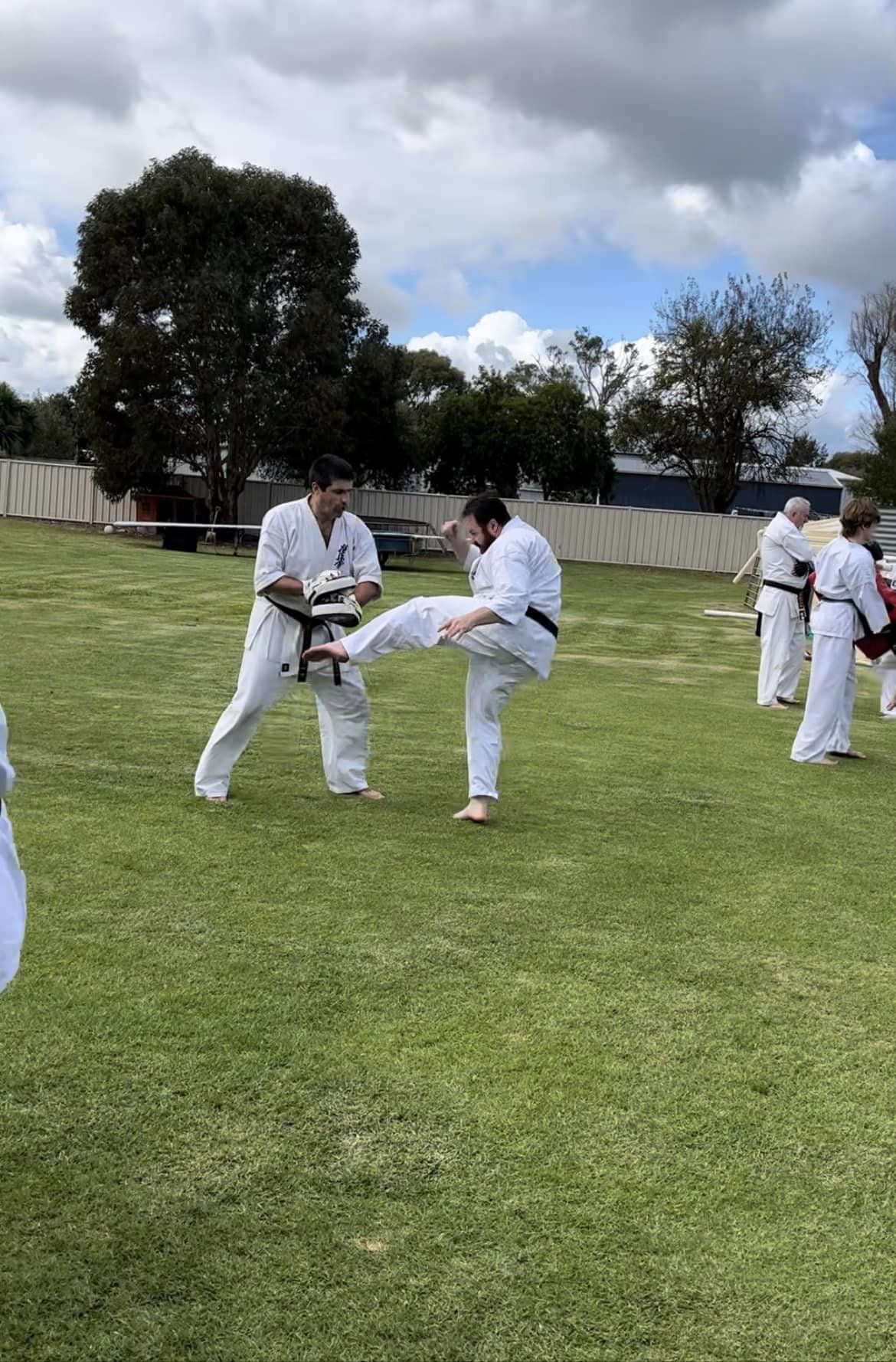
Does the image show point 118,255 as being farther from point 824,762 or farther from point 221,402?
point 824,762

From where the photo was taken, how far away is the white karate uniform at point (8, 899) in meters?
2.17

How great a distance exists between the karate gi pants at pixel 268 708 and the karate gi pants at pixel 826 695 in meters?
3.85

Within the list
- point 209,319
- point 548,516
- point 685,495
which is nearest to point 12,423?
point 209,319

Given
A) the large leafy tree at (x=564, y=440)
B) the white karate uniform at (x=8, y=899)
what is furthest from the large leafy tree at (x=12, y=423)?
the white karate uniform at (x=8, y=899)

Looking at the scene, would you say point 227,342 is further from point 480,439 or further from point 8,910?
point 8,910

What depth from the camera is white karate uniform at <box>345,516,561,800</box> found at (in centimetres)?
618

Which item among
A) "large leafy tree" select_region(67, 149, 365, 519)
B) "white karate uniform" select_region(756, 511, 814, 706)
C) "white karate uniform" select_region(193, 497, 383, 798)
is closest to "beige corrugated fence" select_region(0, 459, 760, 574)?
"large leafy tree" select_region(67, 149, 365, 519)

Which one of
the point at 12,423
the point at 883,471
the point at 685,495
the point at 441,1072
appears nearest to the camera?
the point at 441,1072

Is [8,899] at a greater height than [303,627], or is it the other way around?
[303,627]

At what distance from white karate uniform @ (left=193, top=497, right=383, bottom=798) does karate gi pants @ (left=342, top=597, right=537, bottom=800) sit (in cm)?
49

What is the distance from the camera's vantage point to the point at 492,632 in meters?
6.44

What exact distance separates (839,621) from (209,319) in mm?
26784

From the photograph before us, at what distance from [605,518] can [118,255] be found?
54.9 ft

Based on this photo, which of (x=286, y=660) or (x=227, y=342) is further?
(x=227, y=342)
